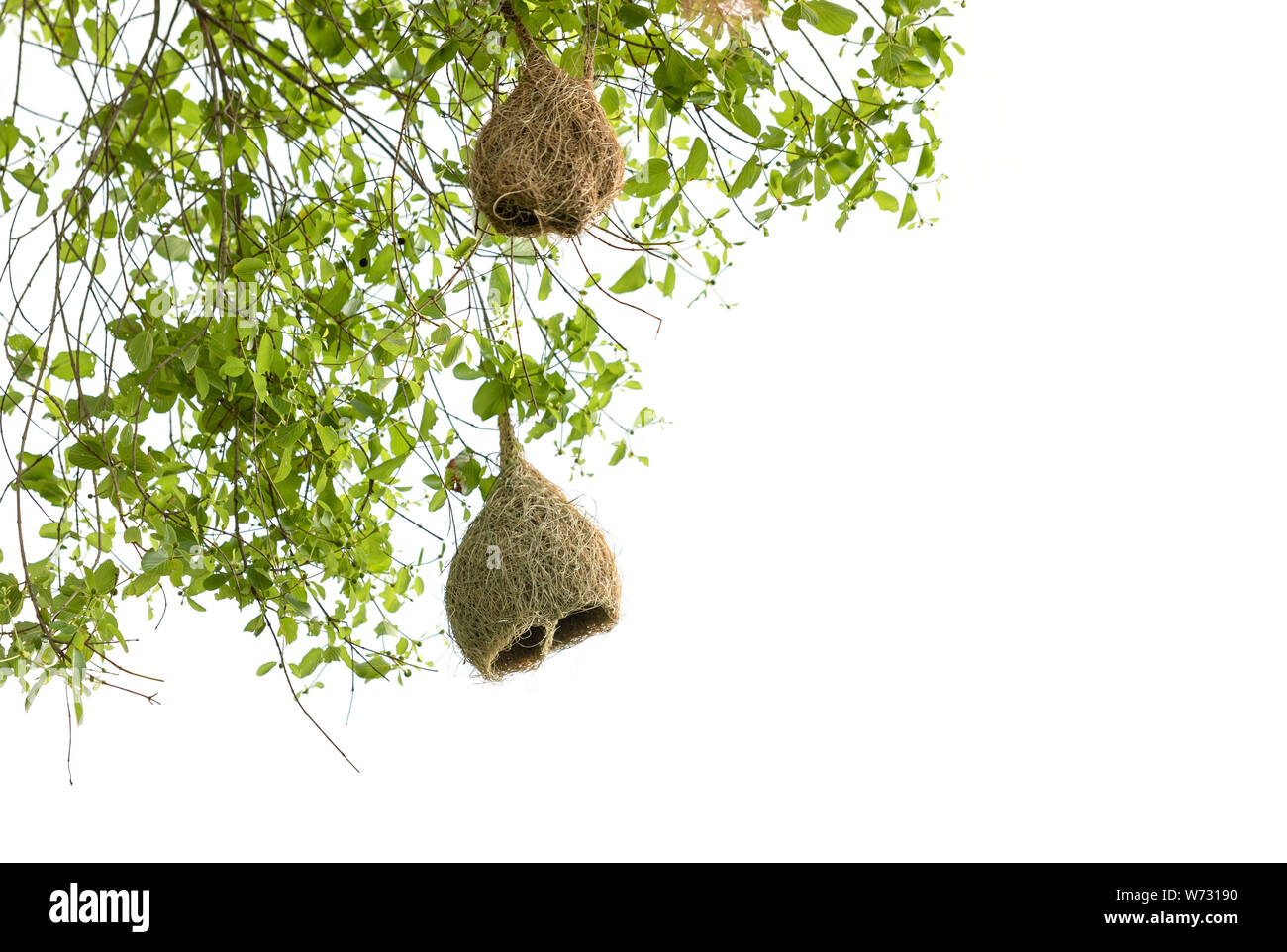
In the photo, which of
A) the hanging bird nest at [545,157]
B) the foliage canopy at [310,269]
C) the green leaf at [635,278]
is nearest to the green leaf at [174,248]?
the foliage canopy at [310,269]

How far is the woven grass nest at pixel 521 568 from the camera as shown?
1153mm

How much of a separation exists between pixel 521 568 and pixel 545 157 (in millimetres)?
412

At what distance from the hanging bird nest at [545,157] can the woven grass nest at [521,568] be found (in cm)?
29

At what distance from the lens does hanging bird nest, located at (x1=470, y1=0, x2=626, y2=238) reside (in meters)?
1.01

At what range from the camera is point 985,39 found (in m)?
2.12

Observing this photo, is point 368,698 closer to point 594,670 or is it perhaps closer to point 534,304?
point 594,670

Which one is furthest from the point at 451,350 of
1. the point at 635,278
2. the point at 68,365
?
the point at 68,365

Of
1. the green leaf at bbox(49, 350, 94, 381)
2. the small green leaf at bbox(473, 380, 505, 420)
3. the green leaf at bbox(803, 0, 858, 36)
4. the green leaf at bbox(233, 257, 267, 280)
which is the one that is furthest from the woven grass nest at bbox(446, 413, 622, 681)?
the green leaf at bbox(803, 0, 858, 36)

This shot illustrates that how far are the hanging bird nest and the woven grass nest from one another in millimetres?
287

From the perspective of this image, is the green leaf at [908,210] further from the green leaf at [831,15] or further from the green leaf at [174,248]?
the green leaf at [174,248]

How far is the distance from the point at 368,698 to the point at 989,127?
64.0 inches

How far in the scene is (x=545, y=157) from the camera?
1012mm

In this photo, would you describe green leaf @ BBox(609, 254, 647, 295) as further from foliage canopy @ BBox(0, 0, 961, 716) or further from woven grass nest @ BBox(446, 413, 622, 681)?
woven grass nest @ BBox(446, 413, 622, 681)
